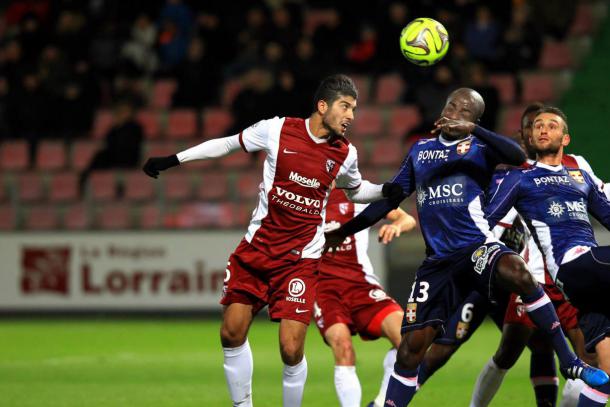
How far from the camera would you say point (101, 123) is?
18203 millimetres

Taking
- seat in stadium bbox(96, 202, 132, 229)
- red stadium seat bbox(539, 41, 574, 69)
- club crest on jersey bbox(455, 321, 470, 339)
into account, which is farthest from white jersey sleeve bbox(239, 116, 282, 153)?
red stadium seat bbox(539, 41, 574, 69)

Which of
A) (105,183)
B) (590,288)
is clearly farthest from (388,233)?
(105,183)

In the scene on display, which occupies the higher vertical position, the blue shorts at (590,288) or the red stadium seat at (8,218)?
the blue shorts at (590,288)

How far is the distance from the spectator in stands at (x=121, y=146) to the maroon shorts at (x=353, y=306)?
8.75m

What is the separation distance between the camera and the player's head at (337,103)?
7.14 metres

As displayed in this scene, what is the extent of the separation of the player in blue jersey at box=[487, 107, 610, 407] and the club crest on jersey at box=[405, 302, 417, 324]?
2.45 feet

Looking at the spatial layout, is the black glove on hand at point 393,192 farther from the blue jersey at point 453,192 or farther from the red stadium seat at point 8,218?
the red stadium seat at point 8,218

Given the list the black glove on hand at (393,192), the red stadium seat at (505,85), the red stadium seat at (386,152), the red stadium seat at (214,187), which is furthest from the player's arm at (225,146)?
the red stadium seat at (505,85)

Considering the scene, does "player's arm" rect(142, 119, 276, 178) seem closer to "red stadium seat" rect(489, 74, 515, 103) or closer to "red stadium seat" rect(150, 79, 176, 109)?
"red stadium seat" rect(489, 74, 515, 103)

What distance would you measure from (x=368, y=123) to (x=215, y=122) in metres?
2.41

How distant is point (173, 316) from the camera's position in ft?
50.7

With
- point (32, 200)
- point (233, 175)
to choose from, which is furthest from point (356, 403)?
point (32, 200)

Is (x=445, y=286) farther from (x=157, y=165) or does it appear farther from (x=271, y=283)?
(x=157, y=165)

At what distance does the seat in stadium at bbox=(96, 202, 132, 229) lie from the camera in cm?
1633
